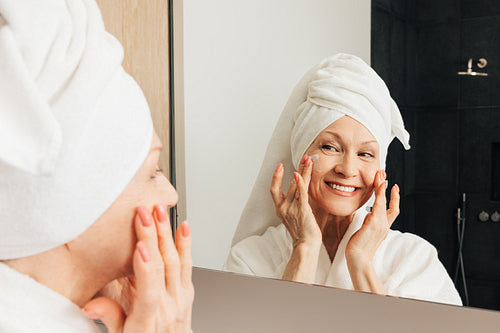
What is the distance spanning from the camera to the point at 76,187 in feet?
1.59

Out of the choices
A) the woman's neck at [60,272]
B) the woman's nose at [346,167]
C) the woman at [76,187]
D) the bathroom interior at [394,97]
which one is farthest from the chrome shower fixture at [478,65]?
the woman's neck at [60,272]

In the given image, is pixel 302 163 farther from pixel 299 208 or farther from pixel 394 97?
pixel 394 97

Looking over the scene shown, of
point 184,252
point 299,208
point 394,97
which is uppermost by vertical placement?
point 394,97

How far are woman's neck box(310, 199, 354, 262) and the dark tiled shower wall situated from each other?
0.10 m

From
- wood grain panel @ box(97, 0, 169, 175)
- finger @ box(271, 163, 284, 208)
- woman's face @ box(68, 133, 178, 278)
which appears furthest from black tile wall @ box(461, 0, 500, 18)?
wood grain panel @ box(97, 0, 169, 175)

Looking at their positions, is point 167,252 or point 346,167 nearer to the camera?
point 167,252

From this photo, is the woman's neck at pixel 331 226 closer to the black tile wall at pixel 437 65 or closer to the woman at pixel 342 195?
the woman at pixel 342 195

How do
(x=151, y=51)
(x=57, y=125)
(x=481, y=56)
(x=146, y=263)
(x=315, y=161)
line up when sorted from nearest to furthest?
(x=57, y=125)
(x=146, y=263)
(x=481, y=56)
(x=315, y=161)
(x=151, y=51)

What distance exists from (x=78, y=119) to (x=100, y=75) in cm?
5

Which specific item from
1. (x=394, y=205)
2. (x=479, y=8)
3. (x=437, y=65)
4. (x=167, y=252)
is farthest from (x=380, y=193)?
(x=167, y=252)

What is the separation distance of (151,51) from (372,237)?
724 millimetres

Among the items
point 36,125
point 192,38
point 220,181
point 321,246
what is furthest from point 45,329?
point 192,38

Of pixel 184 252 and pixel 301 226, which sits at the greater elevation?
pixel 184 252

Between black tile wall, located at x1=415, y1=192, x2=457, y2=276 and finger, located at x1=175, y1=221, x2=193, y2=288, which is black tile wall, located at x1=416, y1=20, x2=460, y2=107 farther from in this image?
finger, located at x1=175, y1=221, x2=193, y2=288
